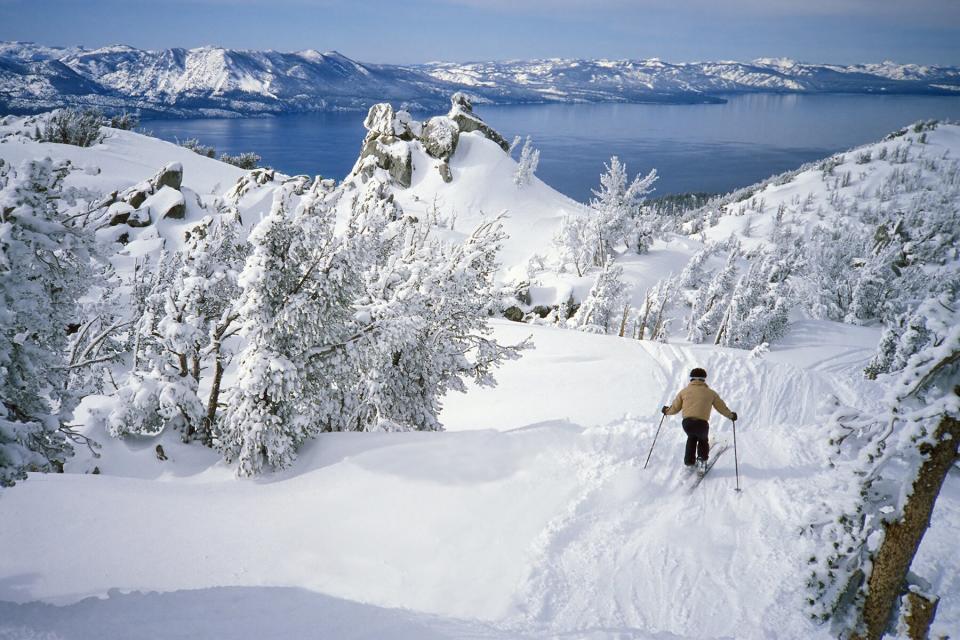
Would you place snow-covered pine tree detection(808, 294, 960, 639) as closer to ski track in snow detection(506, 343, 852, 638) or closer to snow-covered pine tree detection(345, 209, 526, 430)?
ski track in snow detection(506, 343, 852, 638)

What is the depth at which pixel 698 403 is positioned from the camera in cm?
813

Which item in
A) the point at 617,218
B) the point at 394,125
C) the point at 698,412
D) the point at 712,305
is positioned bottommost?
the point at 712,305

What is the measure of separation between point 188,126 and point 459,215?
439ft

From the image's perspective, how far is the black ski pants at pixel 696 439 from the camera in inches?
319

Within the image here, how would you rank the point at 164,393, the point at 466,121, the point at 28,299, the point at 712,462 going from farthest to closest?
the point at 466,121 < the point at 164,393 < the point at 712,462 < the point at 28,299

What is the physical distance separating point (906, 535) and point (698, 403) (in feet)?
13.4

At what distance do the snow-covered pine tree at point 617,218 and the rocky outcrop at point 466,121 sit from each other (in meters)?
23.7

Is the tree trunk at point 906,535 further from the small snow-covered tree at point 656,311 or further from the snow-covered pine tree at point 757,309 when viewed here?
the snow-covered pine tree at point 757,309

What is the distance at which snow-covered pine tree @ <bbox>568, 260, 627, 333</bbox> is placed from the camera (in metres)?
33.1

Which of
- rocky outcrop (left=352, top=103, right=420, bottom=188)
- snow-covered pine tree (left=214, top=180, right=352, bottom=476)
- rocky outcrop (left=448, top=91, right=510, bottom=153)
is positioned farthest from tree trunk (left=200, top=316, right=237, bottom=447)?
rocky outcrop (left=448, top=91, right=510, bottom=153)

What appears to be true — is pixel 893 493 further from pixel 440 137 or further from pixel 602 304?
pixel 440 137

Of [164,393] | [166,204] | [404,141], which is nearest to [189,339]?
[164,393]

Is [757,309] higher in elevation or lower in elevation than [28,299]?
lower

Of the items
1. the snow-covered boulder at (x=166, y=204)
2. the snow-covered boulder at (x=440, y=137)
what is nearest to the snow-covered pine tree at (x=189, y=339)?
the snow-covered boulder at (x=166, y=204)
